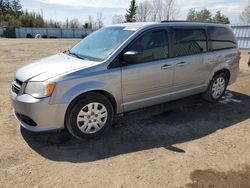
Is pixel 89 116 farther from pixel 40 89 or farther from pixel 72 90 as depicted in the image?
pixel 40 89

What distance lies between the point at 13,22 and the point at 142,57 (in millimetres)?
66567

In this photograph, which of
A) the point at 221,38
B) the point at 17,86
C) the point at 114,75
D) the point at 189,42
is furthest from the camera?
the point at 221,38

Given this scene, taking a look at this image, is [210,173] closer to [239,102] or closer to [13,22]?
[239,102]

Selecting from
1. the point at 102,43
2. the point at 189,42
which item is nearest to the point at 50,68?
the point at 102,43

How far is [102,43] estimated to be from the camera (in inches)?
190

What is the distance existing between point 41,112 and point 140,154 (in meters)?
1.54

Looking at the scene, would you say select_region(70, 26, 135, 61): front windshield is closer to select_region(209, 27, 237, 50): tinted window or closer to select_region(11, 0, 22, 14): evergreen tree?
select_region(209, 27, 237, 50): tinted window

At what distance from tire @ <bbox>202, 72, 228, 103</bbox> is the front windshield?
2415 mm

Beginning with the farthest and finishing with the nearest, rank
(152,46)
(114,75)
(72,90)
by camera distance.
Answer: (152,46) < (114,75) < (72,90)

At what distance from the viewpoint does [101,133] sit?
439 centimetres

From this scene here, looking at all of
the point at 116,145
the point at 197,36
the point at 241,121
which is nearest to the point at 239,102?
the point at 241,121

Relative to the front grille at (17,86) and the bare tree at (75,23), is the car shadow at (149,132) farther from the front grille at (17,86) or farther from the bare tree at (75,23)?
the bare tree at (75,23)

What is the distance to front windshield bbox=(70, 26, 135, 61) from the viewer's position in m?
4.48

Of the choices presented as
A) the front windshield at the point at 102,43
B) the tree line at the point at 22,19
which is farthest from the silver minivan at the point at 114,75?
the tree line at the point at 22,19
